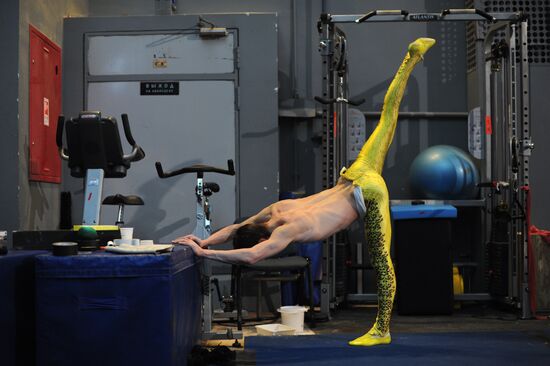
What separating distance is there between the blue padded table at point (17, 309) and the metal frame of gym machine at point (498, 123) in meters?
2.82

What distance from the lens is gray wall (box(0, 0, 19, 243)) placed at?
175 inches

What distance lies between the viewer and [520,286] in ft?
16.9

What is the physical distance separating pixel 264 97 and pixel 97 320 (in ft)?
11.2

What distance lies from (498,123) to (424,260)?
135 centimetres

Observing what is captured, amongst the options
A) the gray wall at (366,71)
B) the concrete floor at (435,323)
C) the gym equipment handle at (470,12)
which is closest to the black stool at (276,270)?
the concrete floor at (435,323)

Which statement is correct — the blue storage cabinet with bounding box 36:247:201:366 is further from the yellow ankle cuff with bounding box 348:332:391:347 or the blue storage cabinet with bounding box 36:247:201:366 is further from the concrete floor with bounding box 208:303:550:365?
the concrete floor with bounding box 208:303:550:365

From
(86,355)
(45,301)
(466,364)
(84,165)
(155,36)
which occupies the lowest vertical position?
(466,364)

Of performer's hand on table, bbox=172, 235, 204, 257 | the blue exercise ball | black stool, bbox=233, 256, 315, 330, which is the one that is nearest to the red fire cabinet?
black stool, bbox=233, 256, 315, 330

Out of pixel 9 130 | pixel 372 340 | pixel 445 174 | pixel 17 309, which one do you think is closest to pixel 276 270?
pixel 372 340

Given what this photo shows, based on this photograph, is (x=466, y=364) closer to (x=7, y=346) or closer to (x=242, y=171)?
(x=7, y=346)

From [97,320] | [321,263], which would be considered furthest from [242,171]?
[97,320]

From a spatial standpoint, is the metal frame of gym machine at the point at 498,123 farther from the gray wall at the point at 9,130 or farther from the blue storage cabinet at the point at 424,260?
the gray wall at the point at 9,130

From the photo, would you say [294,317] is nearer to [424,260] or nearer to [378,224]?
[378,224]

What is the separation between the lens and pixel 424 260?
17.3ft
